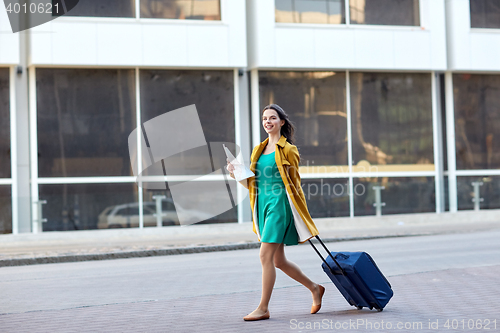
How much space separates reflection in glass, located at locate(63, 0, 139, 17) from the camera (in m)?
17.7

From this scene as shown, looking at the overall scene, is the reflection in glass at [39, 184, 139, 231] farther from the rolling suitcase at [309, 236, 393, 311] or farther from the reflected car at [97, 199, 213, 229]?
the rolling suitcase at [309, 236, 393, 311]

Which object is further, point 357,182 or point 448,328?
point 357,182

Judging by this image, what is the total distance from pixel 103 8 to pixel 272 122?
43.1 ft

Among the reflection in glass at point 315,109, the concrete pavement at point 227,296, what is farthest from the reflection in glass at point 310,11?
the concrete pavement at point 227,296

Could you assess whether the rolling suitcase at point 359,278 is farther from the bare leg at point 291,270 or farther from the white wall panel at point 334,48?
the white wall panel at point 334,48

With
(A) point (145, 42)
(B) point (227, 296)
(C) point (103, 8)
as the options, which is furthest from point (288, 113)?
(B) point (227, 296)

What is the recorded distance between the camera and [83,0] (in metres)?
17.8

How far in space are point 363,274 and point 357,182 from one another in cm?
1407

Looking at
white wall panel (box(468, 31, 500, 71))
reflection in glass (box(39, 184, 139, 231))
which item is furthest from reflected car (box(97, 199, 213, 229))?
white wall panel (box(468, 31, 500, 71))

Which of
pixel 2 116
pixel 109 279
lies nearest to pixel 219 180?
pixel 2 116

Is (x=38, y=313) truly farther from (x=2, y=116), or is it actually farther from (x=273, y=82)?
(x=273, y=82)

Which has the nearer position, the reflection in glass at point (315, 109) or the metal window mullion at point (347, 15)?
the reflection in glass at point (315, 109)

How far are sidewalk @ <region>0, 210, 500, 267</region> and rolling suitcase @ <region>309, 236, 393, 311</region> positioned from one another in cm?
849

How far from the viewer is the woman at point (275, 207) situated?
574 cm
